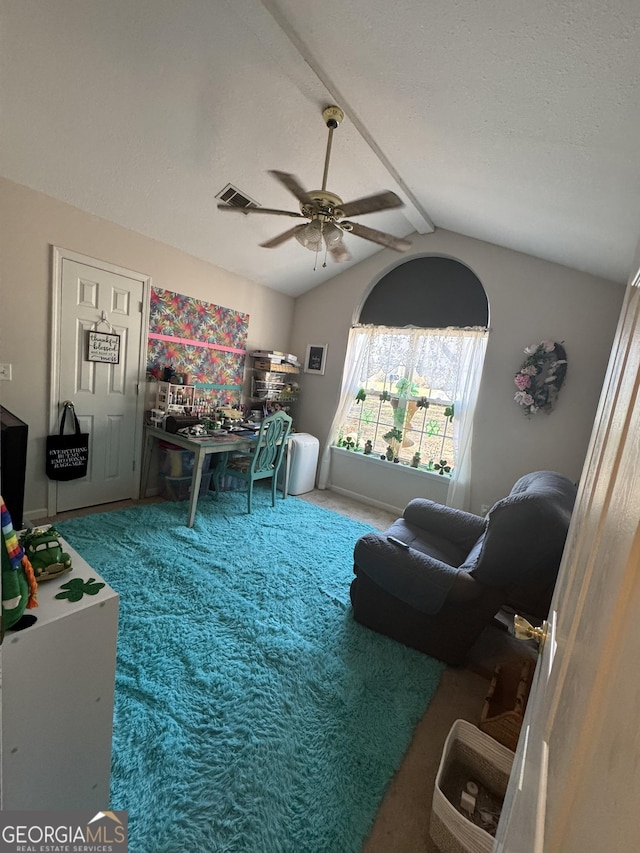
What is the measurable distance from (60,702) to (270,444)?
2629 millimetres

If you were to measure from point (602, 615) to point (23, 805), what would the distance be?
1.26 metres

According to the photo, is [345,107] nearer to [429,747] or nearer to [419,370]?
[419,370]

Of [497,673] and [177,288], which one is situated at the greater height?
[177,288]

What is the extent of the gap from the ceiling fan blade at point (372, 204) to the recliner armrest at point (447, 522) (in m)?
1.93

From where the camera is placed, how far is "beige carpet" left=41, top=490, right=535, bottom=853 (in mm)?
1144

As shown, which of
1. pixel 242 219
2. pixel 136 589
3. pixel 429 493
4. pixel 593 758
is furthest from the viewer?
pixel 429 493

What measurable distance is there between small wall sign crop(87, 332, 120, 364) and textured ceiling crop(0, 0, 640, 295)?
35.9 inches

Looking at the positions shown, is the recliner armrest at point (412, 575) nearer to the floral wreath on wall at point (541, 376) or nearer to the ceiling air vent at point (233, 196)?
the floral wreath on wall at point (541, 376)

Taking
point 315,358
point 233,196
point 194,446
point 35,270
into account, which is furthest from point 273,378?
point 35,270

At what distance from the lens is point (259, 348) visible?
4.26 meters

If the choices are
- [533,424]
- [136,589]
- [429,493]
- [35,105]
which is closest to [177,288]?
[35,105]

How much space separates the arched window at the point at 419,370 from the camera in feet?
11.2

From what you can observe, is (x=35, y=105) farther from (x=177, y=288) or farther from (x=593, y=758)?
(x=593, y=758)

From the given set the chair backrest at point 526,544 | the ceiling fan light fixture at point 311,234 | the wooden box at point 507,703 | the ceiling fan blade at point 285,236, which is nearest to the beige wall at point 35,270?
the ceiling fan blade at point 285,236
